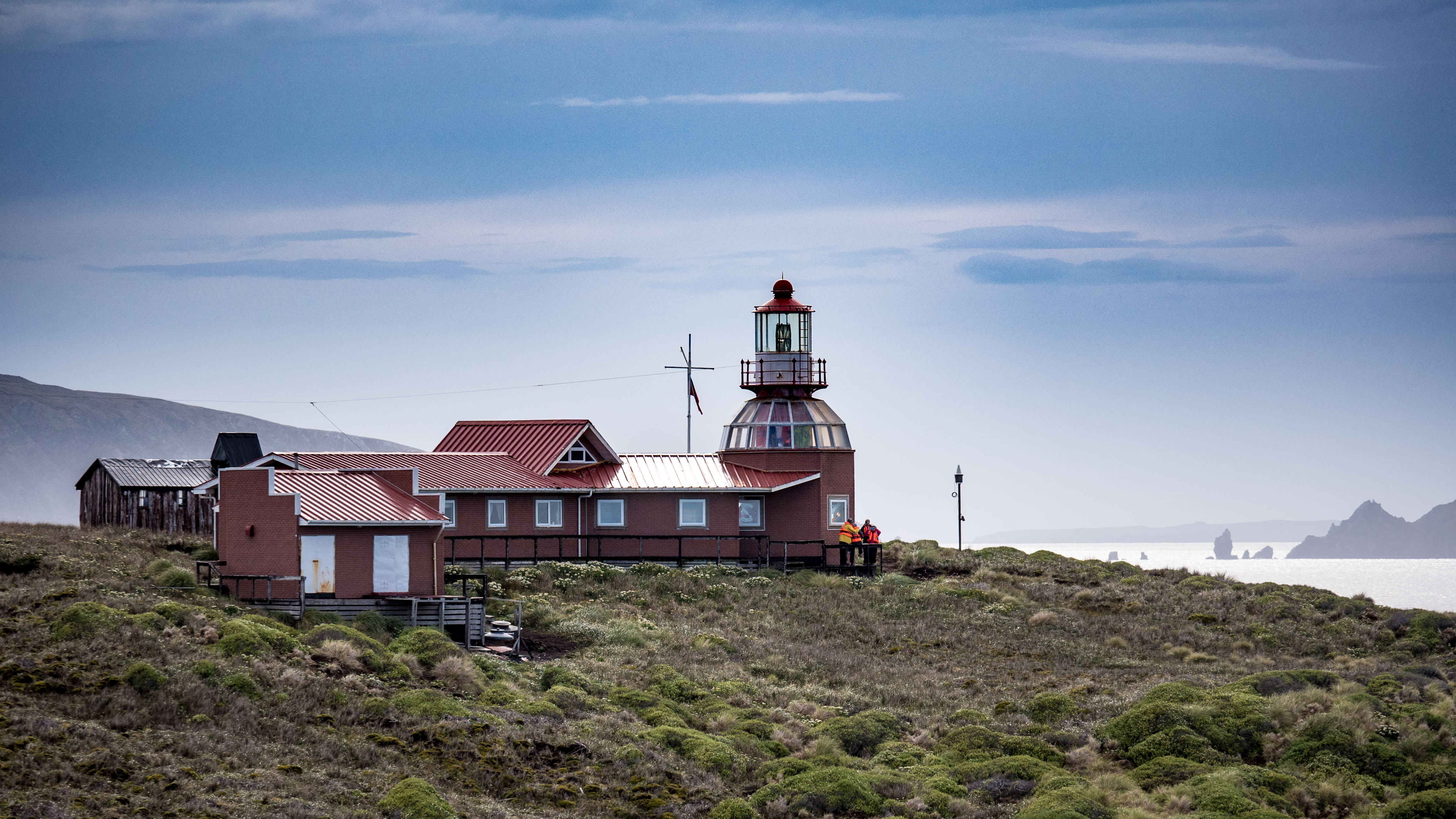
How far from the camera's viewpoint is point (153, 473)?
53594 mm

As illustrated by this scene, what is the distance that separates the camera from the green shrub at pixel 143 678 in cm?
2175

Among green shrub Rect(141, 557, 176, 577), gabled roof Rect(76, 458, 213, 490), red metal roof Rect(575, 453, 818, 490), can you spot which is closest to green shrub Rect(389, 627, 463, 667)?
green shrub Rect(141, 557, 176, 577)

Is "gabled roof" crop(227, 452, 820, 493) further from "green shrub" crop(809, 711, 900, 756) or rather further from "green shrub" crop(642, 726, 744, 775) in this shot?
"green shrub" crop(642, 726, 744, 775)

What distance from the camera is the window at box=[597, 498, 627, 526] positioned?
1898 inches

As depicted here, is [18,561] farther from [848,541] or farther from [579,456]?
[848,541]

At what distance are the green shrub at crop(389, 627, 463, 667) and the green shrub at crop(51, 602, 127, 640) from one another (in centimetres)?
525

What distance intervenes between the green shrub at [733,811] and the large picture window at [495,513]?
84.5 ft

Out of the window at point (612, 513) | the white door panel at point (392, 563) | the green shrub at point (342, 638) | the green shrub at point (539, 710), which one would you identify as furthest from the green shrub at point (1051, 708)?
the window at point (612, 513)

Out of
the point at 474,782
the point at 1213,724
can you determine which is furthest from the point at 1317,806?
the point at 474,782

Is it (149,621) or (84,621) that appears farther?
(149,621)

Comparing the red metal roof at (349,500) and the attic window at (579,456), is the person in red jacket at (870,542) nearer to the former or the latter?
the attic window at (579,456)

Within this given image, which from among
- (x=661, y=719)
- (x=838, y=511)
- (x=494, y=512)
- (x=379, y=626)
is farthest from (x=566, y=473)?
(x=661, y=719)

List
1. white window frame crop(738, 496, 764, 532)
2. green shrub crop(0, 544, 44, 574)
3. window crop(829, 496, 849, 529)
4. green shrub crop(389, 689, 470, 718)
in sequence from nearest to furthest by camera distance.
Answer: green shrub crop(389, 689, 470, 718), green shrub crop(0, 544, 44, 574), white window frame crop(738, 496, 764, 532), window crop(829, 496, 849, 529)

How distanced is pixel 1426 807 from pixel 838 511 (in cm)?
2936
